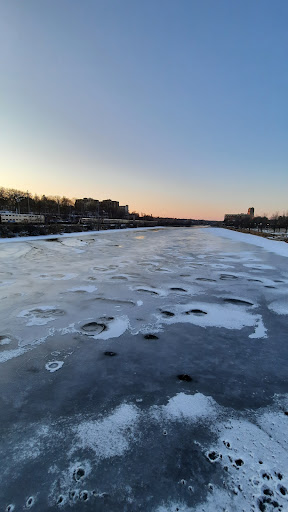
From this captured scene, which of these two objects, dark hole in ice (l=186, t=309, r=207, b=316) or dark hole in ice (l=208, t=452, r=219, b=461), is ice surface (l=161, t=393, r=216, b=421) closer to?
dark hole in ice (l=208, t=452, r=219, b=461)

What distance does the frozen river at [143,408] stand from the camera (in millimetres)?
1465

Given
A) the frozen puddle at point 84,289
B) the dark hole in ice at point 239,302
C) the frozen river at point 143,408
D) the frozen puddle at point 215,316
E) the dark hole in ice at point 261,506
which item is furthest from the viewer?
the frozen puddle at point 84,289

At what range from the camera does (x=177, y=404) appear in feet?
7.05

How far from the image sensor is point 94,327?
3756mm

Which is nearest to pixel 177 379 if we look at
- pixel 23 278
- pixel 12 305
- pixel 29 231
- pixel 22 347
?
pixel 22 347

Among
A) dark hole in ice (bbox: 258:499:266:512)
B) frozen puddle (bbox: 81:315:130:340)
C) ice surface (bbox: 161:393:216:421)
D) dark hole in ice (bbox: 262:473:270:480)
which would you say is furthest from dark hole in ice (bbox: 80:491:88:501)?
frozen puddle (bbox: 81:315:130:340)

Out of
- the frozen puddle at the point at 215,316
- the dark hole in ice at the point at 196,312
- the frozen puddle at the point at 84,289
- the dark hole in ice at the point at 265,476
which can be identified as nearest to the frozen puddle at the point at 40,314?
the frozen puddle at the point at 84,289

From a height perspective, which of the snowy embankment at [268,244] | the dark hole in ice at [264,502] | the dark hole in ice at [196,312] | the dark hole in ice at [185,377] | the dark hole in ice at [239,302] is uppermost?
the snowy embankment at [268,244]

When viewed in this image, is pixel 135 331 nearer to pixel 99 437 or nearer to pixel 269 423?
pixel 99 437

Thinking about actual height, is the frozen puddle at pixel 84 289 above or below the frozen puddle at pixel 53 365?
above

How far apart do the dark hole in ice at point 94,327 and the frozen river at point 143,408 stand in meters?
0.03

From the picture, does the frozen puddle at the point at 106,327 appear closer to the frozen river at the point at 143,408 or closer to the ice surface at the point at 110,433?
the frozen river at the point at 143,408

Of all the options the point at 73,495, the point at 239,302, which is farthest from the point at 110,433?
the point at 239,302

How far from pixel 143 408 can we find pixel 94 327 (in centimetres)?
184
